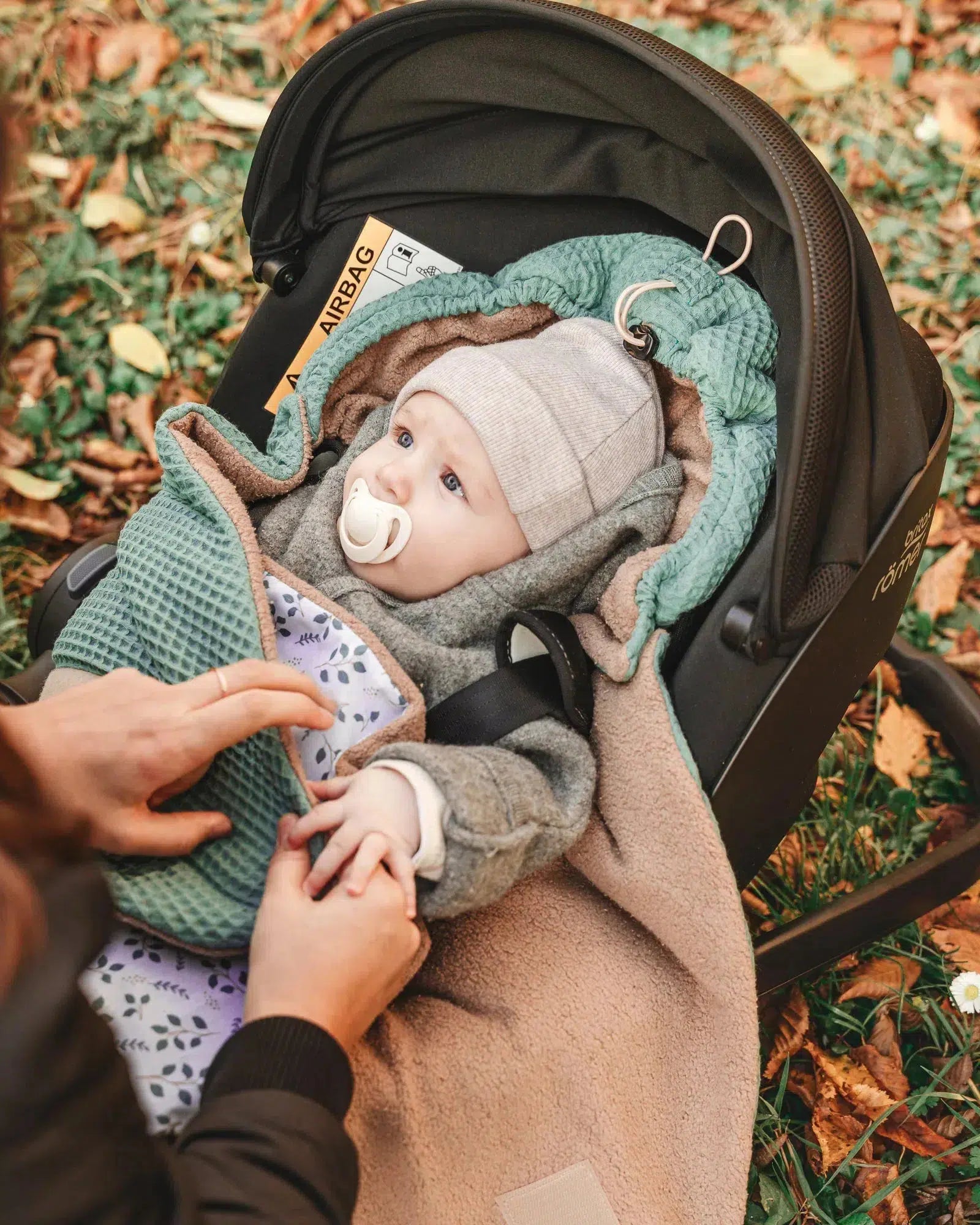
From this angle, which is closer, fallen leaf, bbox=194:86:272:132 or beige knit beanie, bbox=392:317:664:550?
beige knit beanie, bbox=392:317:664:550

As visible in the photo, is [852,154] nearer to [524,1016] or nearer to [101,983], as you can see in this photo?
[524,1016]

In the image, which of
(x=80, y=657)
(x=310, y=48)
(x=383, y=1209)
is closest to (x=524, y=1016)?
(x=383, y=1209)

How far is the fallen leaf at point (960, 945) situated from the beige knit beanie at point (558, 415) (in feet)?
3.08

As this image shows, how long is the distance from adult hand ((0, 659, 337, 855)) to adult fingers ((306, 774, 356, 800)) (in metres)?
0.10

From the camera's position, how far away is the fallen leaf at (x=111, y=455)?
2.31 meters

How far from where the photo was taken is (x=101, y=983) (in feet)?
3.67

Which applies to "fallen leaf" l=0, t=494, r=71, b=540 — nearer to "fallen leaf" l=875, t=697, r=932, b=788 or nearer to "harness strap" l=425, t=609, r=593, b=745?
"harness strap" l=425, t=609, r=593, b=745

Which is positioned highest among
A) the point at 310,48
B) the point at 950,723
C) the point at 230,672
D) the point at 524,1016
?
the point at 310,48

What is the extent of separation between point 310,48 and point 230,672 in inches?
95.8

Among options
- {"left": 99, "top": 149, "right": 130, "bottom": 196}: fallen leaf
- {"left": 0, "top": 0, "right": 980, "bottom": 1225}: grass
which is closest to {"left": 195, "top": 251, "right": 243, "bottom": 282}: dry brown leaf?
{"left": 0, "top": 0, "right": 980, "bottom": 1225}: grass

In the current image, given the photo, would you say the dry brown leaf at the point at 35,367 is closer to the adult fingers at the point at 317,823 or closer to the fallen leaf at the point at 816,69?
the adult fingers at the point at 317,823

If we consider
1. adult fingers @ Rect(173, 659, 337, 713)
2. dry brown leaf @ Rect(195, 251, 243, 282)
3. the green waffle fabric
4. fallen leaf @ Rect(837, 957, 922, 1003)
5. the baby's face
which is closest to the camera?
adult fingers @ Rect(173, 659, 337, 713)

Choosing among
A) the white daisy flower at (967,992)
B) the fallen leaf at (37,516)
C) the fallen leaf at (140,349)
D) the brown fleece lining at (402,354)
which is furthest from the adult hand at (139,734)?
the fallen leaf at (140,349)

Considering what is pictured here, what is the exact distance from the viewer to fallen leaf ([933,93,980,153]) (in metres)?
2.65
